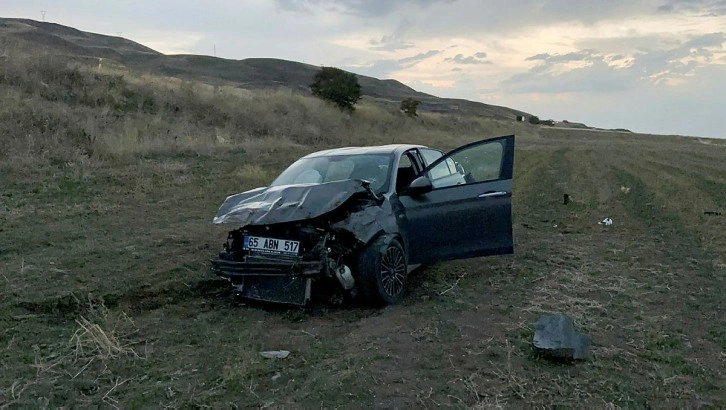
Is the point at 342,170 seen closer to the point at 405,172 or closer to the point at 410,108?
the point at 405,172

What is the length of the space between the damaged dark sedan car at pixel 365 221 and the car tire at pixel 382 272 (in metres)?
0.01

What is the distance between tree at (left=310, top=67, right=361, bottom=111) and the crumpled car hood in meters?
33.2

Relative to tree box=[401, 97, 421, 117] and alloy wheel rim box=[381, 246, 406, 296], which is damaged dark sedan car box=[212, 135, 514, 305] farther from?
tree box=[401, 97, 421, 117]

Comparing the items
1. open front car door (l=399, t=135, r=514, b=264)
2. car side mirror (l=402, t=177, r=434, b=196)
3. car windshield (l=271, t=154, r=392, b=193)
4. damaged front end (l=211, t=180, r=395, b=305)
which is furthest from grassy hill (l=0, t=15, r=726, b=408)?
car windshield (l=271, t=154, r=392, b=193)

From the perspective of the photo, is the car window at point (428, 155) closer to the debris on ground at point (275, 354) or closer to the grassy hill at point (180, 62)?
the debris on ground at point (275, 354)

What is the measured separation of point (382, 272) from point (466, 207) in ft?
4.94

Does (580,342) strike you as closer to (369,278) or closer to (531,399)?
(531,399)

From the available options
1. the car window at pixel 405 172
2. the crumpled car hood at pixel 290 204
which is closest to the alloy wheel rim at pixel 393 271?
the crumpled car hood at pixel 290 204

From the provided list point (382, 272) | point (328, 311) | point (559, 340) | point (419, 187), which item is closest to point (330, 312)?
point (328, 311)

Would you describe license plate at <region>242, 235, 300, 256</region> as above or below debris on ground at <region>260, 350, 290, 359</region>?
above

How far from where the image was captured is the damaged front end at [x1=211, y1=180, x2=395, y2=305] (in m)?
5.88

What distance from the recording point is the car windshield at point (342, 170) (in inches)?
280

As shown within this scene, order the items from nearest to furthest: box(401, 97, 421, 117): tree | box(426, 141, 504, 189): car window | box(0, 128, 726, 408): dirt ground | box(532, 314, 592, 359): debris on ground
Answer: box(0, 128, 726, 408): dirt ground
box(532, 314, 592, 359): debris on ground
box(426, 141, 504, 189): car window
box(401, 97, 421, 117): tree

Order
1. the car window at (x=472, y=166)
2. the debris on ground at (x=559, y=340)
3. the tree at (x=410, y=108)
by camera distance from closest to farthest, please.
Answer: the debris on ground at (x=559, y=340) < the car window at (x=472, y=166) < the tree at (x=410, y=108)
